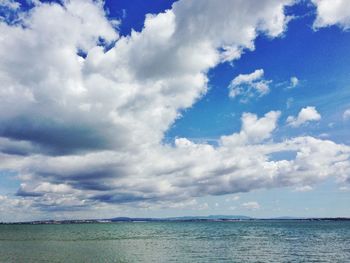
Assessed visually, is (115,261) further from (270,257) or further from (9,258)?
(270,257)

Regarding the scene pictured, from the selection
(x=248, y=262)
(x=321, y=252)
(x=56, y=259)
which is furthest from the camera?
(x=321, y=252)

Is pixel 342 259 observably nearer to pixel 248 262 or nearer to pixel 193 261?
pixel 248 262

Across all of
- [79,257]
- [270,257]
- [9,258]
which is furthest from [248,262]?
[9,258]

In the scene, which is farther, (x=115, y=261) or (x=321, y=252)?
(x=321, y=252)

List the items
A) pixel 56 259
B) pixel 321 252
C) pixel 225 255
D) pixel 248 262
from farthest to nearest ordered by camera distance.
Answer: pixel 321 252, pixel 225 255, pixel 56 259, pixel 248 262

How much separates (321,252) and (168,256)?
28936 mm

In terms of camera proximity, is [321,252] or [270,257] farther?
[321,252]

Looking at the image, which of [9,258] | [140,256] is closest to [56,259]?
[9,258]

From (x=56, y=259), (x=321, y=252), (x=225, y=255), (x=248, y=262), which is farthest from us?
(x=321, y=252)

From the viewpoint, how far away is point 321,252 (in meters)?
69.1

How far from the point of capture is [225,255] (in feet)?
212

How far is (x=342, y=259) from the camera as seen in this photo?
194 feet

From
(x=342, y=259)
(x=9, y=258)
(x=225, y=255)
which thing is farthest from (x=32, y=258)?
(x=342, y=259)

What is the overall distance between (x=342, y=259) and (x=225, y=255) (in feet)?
61.8
